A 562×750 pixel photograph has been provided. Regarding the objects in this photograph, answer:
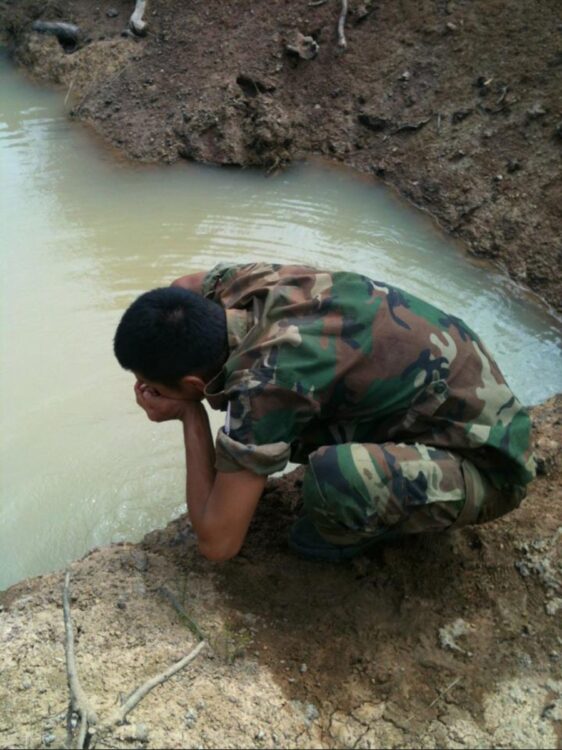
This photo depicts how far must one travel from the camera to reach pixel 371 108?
242 inches

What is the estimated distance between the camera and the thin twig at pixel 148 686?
5.83 ft

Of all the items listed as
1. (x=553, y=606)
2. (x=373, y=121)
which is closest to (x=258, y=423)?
(x=553, y=606)

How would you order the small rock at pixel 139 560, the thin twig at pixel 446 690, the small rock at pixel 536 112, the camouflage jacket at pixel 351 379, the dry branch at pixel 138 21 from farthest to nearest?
the dry branch at pixel 138 21 → the small rock at pixel 536 112 → the small rock at pixel 139 560 → the thin twig at pixel 446 690 → the camouflage jacket at pixel 351 379

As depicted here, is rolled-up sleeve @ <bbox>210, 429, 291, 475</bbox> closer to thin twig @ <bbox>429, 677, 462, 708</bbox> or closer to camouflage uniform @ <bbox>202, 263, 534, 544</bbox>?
camouflage uniform @ <bbox>202, 263, 534, 544</bbox>

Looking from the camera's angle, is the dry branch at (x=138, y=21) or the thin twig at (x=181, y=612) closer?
the thin twig at (x=181, y=612)

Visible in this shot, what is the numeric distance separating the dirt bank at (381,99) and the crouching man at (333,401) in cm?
268

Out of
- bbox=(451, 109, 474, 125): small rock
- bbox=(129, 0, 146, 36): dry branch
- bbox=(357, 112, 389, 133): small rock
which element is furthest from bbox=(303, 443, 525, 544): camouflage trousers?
bbox=(129, 0, 146, 36): dry branch

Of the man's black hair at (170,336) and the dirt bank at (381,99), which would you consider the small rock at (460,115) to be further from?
the man's black hair at (170,336)

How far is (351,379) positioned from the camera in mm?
1893

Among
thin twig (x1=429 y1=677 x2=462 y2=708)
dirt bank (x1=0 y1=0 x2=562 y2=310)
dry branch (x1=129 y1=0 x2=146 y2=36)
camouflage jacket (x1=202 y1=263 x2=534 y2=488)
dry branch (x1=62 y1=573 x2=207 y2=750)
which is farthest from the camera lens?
dry branch (x1=129 y1=0 x2=146 y2=36)

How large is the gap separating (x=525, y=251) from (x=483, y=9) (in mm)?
2732

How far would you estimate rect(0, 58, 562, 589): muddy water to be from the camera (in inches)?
120

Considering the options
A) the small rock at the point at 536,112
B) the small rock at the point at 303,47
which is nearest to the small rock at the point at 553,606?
the small rock at the point at 536,112

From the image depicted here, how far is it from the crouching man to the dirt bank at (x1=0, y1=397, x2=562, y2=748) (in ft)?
0.91
